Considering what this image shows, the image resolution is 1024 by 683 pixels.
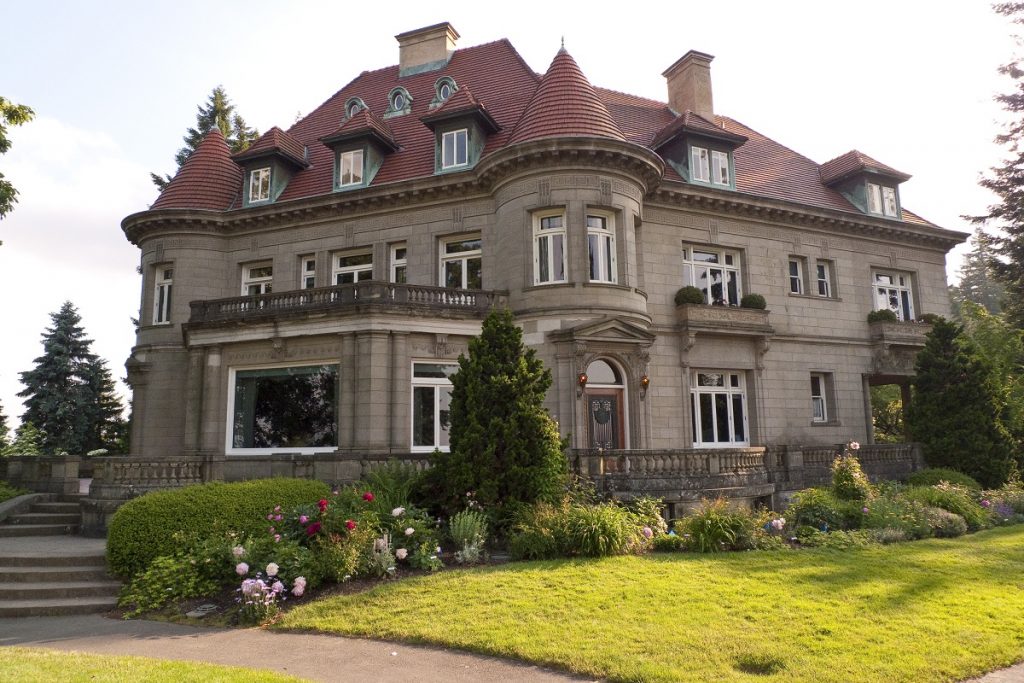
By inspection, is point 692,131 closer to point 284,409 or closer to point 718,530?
point 718,530

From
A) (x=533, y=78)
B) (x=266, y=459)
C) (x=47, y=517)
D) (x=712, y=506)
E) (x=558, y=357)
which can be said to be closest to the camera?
(x=712, y=506)

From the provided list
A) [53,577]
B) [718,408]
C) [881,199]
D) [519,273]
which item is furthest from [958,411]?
[53,577]

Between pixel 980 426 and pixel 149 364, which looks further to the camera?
pixel 149 364

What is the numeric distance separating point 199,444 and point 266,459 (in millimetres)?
4966

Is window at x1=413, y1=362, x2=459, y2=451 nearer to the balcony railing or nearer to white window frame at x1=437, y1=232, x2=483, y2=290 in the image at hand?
the balcony railing

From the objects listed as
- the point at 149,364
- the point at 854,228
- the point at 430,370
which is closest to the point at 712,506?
the point at 430,370

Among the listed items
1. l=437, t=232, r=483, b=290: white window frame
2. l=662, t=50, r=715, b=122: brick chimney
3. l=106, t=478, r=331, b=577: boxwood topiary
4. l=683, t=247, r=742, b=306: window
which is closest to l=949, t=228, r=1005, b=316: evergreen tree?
l=662, t=50, r=715, b=122: brick chimney

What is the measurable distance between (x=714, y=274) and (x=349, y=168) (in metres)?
13.0

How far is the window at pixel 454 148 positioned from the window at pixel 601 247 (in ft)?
16.8

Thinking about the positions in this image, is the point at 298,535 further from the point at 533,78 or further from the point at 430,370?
the point at 533,78

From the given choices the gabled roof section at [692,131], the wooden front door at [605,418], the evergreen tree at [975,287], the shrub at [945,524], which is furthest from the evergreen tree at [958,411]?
the evergreen tree at [975,287]

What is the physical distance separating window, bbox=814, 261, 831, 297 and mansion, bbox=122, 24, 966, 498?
0.16 m

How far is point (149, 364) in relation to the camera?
22.3 metres

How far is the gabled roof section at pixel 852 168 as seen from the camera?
82.7ft
